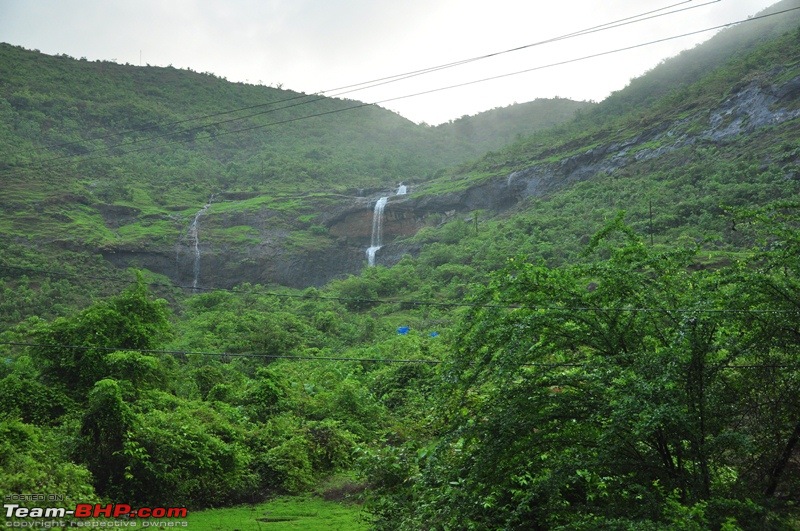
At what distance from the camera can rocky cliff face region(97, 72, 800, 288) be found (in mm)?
45656

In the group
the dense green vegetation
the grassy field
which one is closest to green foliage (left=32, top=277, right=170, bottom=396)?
the dense green vegetation

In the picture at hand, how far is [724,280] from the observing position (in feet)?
28.5

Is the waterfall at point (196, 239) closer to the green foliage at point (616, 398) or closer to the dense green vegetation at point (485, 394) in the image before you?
the dense green vegetation at point (485, 394)

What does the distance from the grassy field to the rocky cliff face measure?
3970cm

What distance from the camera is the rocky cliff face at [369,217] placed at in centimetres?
4566

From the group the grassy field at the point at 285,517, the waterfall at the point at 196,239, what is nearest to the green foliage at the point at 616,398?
the grassy field at the point at 285,517

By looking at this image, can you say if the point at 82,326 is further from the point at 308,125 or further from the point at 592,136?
the point at 308,125

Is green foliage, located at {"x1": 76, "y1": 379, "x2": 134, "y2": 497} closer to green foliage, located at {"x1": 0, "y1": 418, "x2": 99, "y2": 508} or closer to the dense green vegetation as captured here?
the dense green vegetation

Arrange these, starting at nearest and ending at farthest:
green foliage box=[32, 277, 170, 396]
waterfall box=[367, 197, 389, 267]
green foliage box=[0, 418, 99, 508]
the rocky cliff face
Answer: green foliage box=[0, 418, 99, 508] → green foliage box=[32, 277, 170, 396] → the rocky cliff face → waterfall box=[367, 197, 389, 267]

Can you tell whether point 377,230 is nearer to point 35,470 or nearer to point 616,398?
point 35,470

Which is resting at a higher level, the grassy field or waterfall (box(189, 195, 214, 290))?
waterfall (box(189, 195, 214, 290))

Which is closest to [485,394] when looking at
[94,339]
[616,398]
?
[616,398]

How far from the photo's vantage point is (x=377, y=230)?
57.7m

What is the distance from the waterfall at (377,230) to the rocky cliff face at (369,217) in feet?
1.45
